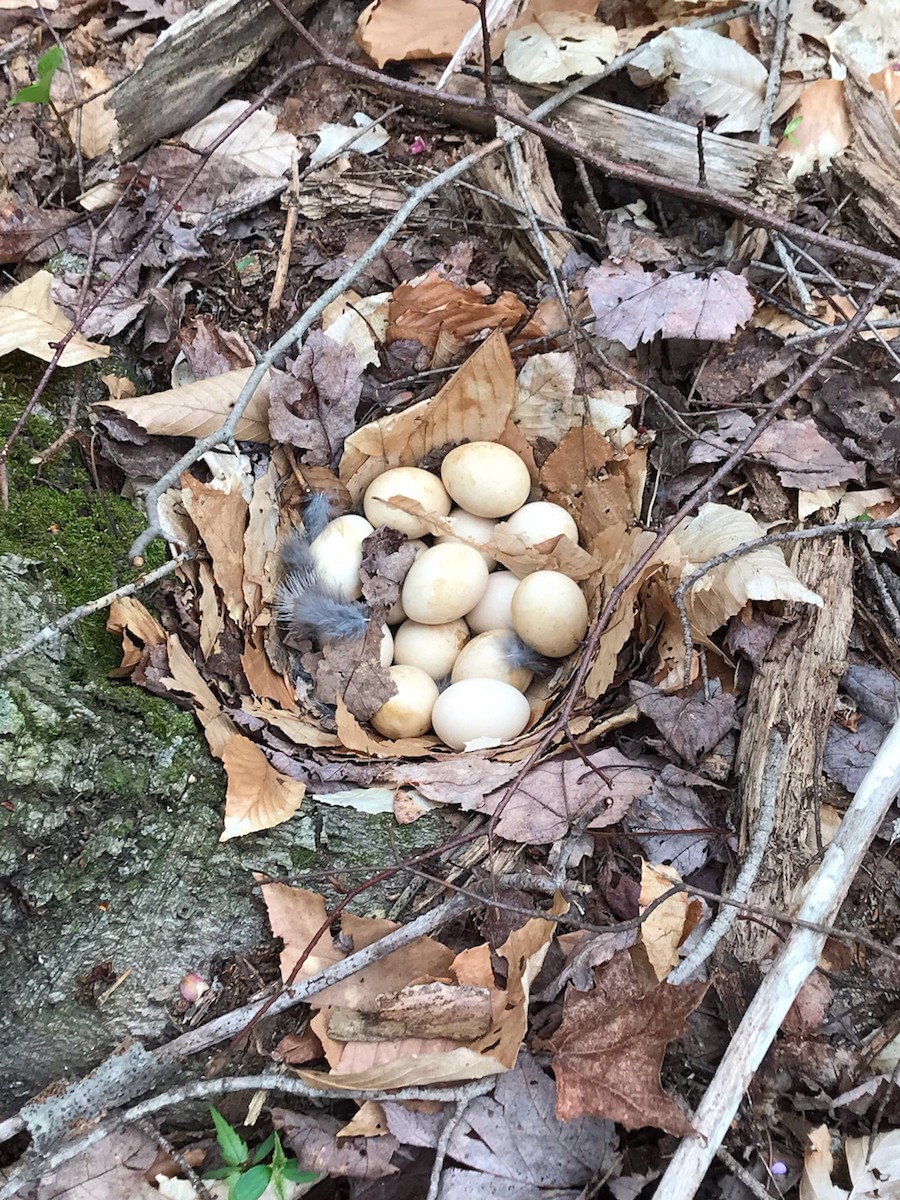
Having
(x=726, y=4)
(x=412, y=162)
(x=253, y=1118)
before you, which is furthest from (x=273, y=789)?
(x=726, y=4)

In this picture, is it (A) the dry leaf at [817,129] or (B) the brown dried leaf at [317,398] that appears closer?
(B) the brown dried leaf at [317,398]

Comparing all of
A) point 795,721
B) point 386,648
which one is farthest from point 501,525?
point 795,721

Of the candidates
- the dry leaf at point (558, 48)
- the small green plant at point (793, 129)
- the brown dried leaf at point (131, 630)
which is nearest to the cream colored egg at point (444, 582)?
the brown dried leaf at point (131, 630)

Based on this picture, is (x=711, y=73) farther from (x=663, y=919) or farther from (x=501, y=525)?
(x=663, y=919)

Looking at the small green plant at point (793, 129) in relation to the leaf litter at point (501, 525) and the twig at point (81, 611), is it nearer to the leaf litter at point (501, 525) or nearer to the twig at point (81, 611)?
the leaf litter at point (501, 525)

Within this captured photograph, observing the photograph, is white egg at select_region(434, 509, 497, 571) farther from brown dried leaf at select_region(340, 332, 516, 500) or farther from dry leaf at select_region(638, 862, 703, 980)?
dry leaf at select_region(638, 862, 703, 980)

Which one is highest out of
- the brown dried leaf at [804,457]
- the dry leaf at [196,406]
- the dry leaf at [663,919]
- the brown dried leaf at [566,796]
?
the dry leaf at [196,406]
